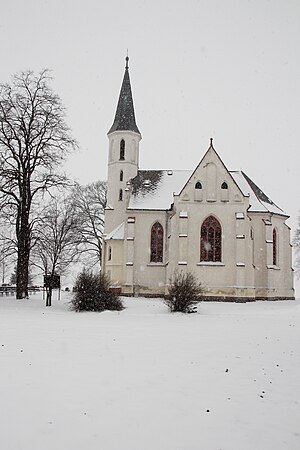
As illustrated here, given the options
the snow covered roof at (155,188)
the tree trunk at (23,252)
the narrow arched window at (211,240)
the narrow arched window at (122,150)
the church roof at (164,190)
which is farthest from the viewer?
the narrow arched window at (122,150)

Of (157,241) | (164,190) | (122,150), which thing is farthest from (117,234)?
(122,150)

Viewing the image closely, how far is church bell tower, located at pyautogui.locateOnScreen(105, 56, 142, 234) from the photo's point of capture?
40375mm

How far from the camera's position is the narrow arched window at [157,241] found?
3691cm

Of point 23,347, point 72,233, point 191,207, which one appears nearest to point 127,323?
point 23,347

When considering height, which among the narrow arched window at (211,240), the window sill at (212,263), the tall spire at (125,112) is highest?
the tall spire at (125,112)

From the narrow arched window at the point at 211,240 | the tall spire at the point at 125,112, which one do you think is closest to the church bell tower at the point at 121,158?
the tall spire at the point at 125,112

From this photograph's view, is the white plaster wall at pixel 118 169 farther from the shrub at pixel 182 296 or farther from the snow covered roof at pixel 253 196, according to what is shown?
A: the shrub at pixel 182 296

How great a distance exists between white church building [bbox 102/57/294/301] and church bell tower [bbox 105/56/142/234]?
17 cm

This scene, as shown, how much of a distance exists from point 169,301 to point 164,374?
14.4m

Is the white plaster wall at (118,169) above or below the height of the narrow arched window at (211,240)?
above

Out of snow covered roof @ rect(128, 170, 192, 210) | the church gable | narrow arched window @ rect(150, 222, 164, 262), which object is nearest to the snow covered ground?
the church gable

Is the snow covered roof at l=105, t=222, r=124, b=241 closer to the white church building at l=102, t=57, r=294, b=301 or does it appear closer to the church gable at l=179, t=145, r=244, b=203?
the white church building at l=102, t=57, r=294, b=301

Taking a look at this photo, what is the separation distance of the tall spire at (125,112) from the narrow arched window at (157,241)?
32.7 ft

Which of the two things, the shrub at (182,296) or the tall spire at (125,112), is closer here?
the shrub at (182,296)
